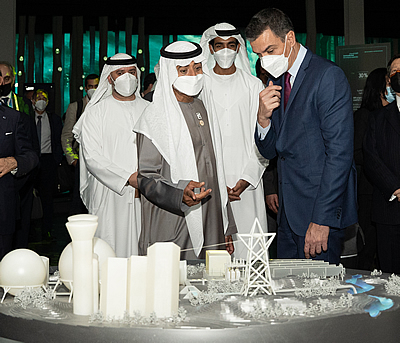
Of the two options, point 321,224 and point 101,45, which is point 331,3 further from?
point 321,224

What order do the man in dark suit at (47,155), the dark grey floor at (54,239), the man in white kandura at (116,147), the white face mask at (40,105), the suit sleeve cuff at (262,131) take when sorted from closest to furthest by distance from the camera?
the suit sleeve cuff at (262,131)
the man in white kandura at (116,147)
the dark grey floor at (54,239)
the man in dark suit at (47,155)
the white face mask at (40,105)

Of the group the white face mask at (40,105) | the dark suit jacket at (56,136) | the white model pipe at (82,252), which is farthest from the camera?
the white face mask at (40,105)

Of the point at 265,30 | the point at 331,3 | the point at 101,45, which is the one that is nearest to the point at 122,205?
the point at 265,30

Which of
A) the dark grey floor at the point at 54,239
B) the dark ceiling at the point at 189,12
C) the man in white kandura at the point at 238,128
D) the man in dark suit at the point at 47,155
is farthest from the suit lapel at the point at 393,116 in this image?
the dark ceiling at the point at 189,12

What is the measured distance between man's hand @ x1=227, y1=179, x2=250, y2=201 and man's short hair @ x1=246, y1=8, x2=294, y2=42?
52.1 inches

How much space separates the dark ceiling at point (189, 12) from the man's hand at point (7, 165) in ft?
26.7

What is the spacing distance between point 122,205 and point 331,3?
9.04 meters

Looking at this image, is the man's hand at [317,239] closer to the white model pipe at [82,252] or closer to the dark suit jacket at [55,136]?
the white model pipe at [82,252]

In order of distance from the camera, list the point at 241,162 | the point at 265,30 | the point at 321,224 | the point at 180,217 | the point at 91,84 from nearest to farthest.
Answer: the point at 321,224
the point at 265,30
the point at 180,217
the point at 241,162
the point at 91,84

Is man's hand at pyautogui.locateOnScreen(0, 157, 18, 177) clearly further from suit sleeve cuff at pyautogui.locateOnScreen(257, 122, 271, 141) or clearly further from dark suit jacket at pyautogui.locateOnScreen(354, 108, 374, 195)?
dark suit jacket at pyautogui.locateOnScreen(354, 108, 374, 195)

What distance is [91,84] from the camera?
7520mm

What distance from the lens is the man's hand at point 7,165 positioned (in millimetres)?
3994

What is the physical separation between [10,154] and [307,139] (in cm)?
227

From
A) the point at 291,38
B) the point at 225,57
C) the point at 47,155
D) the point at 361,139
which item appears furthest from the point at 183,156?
the point at 47,155
